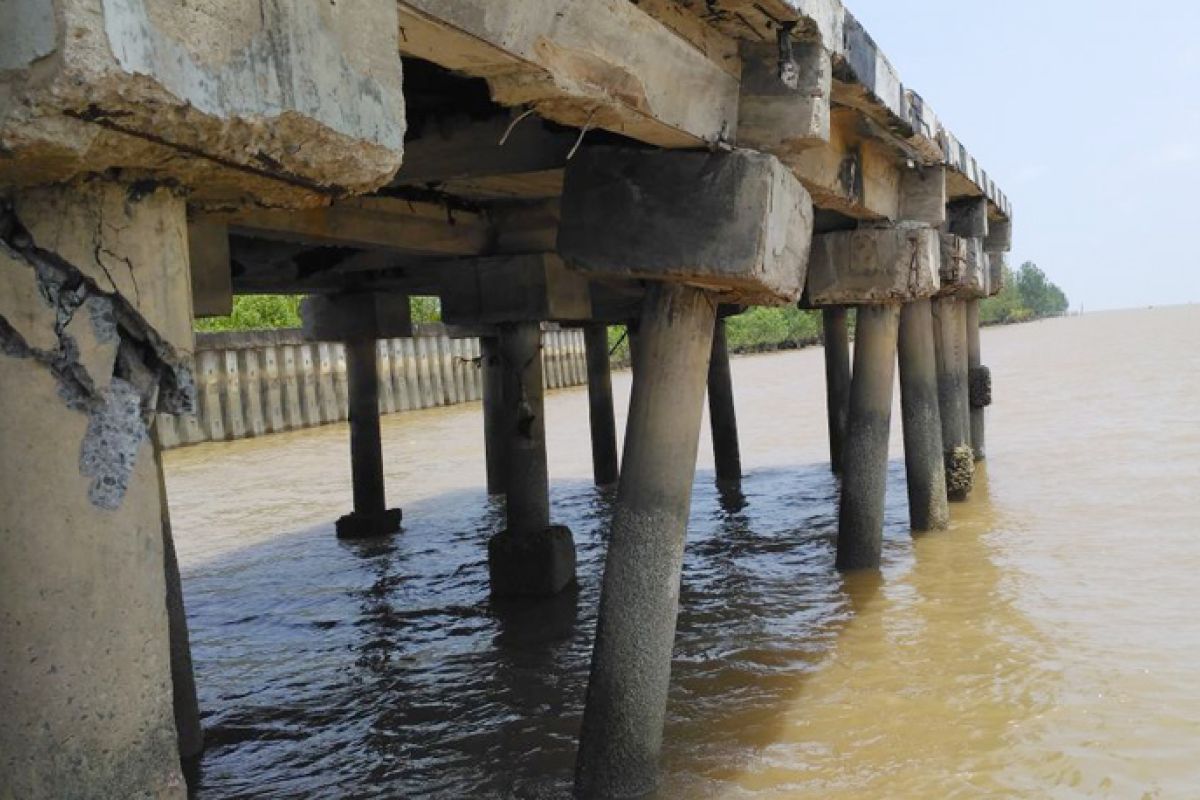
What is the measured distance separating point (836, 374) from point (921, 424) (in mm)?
3551

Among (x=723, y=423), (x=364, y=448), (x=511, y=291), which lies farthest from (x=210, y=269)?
(x=723, y=423)

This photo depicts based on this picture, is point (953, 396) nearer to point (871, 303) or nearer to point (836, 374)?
point (836, 374)

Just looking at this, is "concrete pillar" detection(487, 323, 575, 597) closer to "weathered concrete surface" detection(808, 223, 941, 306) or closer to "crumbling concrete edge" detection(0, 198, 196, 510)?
"weathered concrete surface" detection(808, 223, 941, 306)

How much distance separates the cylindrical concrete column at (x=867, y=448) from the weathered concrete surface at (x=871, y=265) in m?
0.38

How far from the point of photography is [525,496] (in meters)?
7.47

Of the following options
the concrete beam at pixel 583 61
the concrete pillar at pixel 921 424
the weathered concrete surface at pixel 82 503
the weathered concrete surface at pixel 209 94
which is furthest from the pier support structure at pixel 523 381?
the weathered concrete surface at pixel 82 503

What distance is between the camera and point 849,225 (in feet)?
24.6

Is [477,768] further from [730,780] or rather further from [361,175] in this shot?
[361,175]

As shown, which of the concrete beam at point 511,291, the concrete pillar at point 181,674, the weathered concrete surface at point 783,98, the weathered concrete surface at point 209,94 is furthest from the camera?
the concrete beam at point 511,291

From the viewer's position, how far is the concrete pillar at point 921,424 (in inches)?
347

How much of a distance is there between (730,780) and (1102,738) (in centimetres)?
148

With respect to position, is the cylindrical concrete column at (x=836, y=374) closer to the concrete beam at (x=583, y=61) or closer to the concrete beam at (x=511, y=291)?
the concrete beam at (x=511, y=291)

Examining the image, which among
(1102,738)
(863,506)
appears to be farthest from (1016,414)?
(1102,738)

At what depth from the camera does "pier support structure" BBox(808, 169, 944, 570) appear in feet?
23.3
